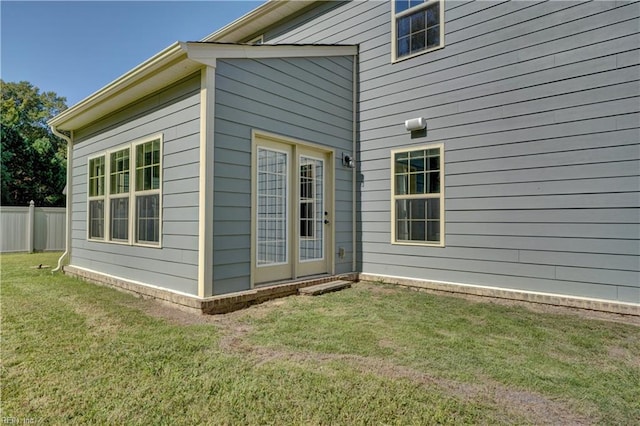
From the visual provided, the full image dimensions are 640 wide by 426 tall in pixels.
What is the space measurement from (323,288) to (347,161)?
2.21m

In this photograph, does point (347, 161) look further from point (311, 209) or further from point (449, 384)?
point (449, 384)

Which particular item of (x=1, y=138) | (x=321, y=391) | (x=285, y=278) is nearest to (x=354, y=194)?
(x=285, y=278)

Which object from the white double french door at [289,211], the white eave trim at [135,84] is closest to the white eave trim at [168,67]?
the white eave trim at [135,84]

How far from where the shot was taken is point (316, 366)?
245cm

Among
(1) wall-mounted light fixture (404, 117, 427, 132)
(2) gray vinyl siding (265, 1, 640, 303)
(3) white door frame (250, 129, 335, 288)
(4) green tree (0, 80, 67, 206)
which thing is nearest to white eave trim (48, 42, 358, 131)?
(3) white door frame (250, 129, 335, 288)

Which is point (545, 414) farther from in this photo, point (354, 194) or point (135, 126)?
point (135, 126)

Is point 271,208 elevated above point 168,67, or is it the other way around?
point 168,67

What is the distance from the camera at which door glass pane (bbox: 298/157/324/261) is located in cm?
517

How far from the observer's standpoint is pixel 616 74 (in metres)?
3.87

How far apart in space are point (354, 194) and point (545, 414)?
14.4 ft

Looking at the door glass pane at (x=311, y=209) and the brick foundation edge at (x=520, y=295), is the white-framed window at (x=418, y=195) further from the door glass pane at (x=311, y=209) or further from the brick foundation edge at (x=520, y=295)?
the door glass pane at (x=311, y=209)

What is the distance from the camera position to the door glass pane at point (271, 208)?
4.55m

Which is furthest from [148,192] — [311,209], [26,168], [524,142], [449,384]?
[26,168]

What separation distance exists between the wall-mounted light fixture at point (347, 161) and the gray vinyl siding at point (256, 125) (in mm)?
90
